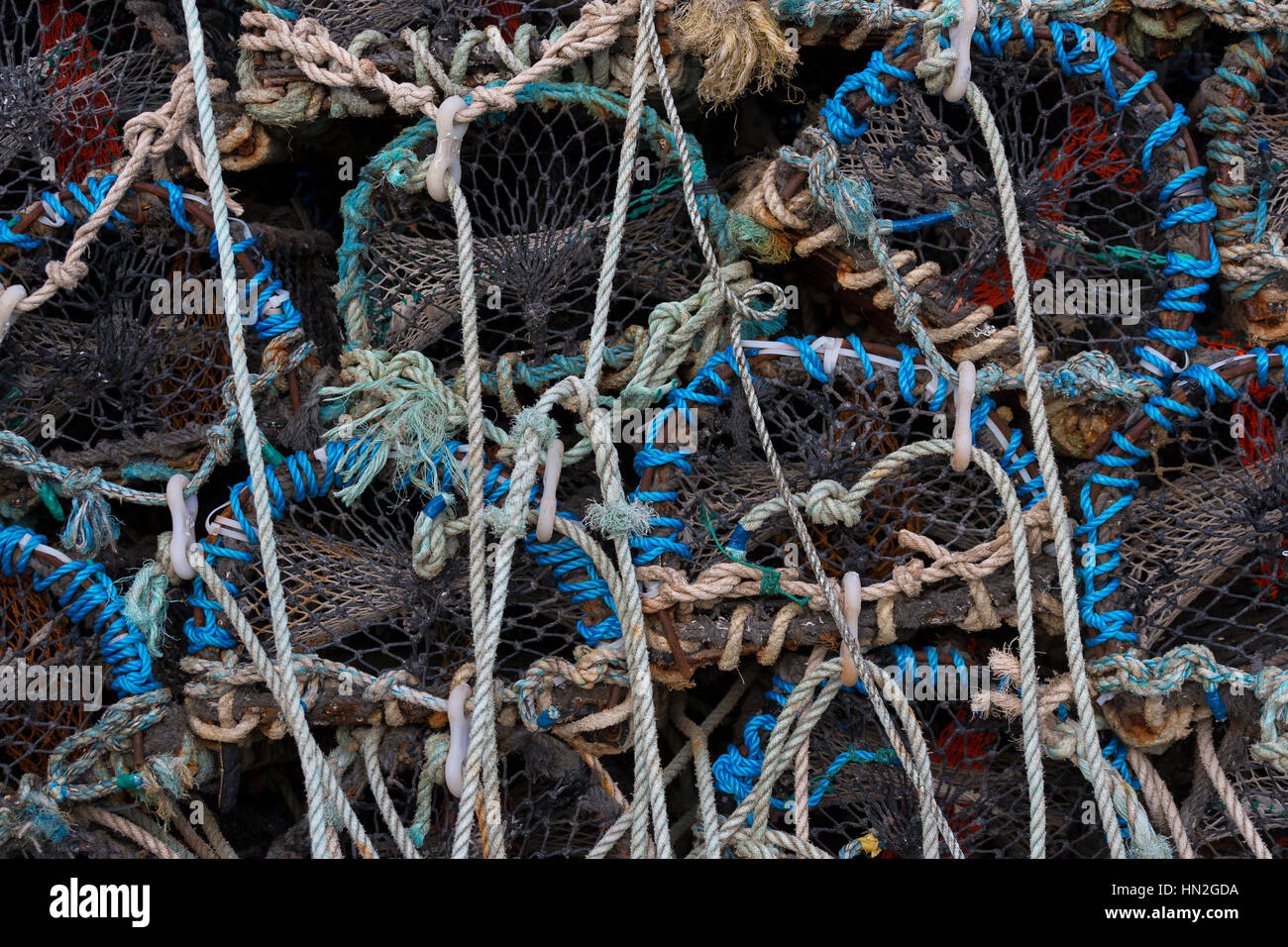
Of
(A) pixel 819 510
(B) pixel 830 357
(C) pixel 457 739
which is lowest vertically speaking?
(C) pixel 457 739

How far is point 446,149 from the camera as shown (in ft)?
5.52

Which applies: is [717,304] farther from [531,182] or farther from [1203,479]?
[1203,479]

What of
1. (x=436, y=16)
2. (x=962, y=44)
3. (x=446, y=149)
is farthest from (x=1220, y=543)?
(x=436, y=16)

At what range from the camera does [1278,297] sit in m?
1.71

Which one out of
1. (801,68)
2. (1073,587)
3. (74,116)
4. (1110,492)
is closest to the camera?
(1073,587)

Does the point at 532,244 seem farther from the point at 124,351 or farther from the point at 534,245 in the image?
the point at 124,351

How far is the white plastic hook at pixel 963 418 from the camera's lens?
5.38ft

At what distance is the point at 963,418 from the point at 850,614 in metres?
0.32

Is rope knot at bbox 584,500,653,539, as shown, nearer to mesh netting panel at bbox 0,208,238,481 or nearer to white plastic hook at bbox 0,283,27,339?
mesh netting panel at bbox 0,208,238,481

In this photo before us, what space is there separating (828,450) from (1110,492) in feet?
1.35

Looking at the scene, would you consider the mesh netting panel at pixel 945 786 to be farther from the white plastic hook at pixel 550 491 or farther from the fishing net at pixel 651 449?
the white plastic hook at pixel 550 491

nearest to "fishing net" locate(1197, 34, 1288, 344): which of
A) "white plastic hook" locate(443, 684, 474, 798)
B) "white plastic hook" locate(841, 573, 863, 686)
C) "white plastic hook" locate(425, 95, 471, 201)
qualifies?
"white plastic hook" locate(841, 573, 863, 686)

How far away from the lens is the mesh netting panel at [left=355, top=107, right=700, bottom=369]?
179 centimetres

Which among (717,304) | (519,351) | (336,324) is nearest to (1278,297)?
(717,304)
